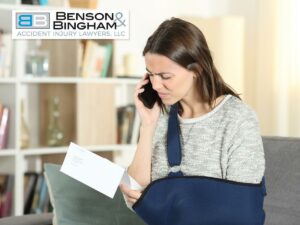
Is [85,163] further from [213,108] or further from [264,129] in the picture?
[264,129]

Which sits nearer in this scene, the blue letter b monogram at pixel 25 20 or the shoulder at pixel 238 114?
the shoulder at pixel 238 114

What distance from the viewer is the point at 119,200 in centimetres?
191

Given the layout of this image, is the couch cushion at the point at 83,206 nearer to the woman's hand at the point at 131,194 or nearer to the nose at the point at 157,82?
the woman's hand at the point at 131,194

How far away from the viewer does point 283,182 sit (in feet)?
5.93

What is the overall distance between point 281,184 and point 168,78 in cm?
56

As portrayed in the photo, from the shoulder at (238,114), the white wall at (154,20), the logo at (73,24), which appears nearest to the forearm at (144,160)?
the shoulder at (238,114)

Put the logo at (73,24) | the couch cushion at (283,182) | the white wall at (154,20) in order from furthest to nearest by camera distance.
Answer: the white wall at (154,20) < the logo at (73,24) < the couch cushion at (283,182)

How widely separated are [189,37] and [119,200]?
0.66 m

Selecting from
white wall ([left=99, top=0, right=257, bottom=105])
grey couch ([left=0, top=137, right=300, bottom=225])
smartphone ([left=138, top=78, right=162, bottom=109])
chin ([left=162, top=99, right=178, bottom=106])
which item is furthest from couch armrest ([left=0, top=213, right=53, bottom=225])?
white wall ([left=99, top=0, right=257, bottom=105])

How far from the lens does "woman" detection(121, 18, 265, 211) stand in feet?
4.82

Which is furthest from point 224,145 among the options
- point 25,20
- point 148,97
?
point 25,20

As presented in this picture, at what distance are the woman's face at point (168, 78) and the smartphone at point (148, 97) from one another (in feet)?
0.47

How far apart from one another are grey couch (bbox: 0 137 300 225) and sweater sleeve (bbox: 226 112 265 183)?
0.37 meters

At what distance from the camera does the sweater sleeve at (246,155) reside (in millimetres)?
1444
